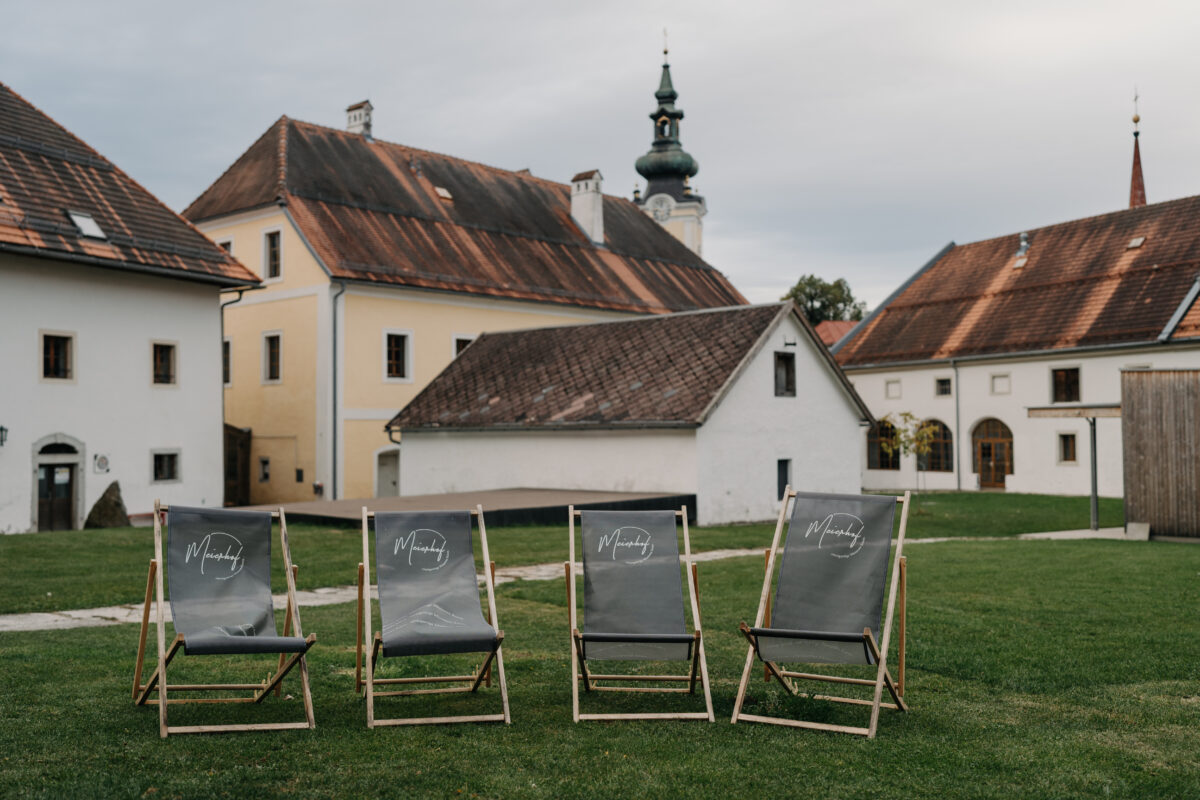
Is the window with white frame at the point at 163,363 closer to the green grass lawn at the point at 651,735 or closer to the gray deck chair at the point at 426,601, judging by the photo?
the green grass lawn at the point at 651,735

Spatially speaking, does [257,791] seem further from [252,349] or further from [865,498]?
[252,349]

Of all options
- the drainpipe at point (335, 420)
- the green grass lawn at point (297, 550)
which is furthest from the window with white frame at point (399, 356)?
the green grass lawn at point (297, 550)

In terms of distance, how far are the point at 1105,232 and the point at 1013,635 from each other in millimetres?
32940

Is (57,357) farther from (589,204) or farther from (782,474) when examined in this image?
(589,204)

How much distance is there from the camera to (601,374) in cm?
2452

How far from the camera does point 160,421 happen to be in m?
23.2

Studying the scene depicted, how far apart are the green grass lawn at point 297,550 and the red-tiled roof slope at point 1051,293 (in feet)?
35.2

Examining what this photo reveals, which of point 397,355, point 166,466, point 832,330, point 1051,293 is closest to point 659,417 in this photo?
point 166,466

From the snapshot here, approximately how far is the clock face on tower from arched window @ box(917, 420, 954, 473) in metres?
20.6

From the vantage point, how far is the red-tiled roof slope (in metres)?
33.4

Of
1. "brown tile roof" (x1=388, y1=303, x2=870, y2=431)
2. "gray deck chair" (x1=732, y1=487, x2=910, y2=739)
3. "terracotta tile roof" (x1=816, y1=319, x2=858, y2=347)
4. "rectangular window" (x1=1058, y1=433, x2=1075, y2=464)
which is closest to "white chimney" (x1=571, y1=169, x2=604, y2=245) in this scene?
"brown tile roof" (x1=388, y1=303, x2=870, y2=431)

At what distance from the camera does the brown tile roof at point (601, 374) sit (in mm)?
22312

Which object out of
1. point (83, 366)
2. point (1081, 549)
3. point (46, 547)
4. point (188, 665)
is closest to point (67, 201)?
point (83, 366)

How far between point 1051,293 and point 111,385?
28.7 m
